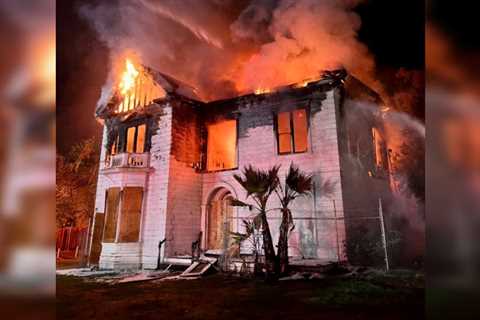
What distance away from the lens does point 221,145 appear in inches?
472

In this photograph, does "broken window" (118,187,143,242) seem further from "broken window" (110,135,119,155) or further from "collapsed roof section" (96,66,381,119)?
"collapsed roof section" (96,66,381,119)

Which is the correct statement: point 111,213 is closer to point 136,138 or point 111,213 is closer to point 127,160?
point 127,160

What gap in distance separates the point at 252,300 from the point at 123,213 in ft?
20.3

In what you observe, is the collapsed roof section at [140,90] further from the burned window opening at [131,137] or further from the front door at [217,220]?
the front door at [217,220]

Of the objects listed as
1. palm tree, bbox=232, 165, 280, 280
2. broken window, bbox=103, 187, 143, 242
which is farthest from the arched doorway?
broken window, bbox=103, 187, 143, 242

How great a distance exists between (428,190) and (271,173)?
4.83 meters

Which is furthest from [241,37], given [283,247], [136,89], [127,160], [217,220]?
[283,247]

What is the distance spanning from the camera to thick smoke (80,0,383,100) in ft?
31.0

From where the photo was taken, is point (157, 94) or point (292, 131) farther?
point (157, 94)

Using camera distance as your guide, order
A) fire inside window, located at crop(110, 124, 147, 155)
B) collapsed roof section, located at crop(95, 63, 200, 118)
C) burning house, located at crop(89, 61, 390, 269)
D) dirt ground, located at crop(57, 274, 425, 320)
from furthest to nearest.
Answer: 1. fire inside window, located at crop(110, 124, 147, 155)
2. collapsed roof section, located at crop(95, 63, 200, 118)
3. burning house, located at crop(89, 61, 390, 269)
4. dirt ground, located at crop(57, 274, 425, 320)

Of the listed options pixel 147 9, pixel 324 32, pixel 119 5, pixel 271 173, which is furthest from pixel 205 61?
pixel 271 173

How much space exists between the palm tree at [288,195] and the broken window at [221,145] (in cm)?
303

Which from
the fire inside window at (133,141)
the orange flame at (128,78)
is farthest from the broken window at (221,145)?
the orange flame at (128,78)

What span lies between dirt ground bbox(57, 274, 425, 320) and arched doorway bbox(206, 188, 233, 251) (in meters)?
2.80
